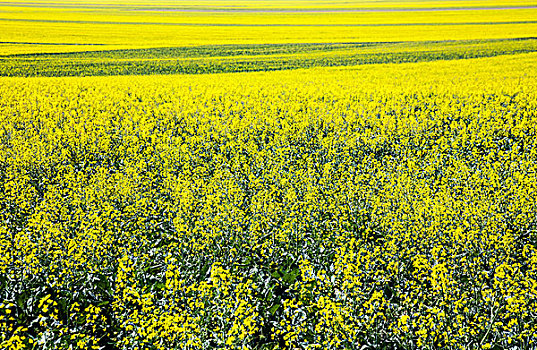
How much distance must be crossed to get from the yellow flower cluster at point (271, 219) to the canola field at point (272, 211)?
0.24ft

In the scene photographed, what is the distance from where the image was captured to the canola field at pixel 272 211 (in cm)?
567

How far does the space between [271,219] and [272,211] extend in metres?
0.19

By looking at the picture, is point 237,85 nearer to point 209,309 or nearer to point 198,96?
point 198,96

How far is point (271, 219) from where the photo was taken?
28.9 feet

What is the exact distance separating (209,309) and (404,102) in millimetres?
16372

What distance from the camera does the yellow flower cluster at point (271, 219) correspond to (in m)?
5.64

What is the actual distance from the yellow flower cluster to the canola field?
0.24 feet

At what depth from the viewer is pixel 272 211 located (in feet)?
28.9

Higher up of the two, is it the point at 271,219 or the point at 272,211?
the point at 272,211

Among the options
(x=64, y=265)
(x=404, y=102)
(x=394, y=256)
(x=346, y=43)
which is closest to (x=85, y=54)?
(x=346, y=43)

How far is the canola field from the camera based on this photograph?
5672mm

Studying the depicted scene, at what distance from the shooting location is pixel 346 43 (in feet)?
182

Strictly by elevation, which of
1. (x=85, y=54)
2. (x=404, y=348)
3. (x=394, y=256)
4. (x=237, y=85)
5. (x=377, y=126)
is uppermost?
(x=85, y=54)

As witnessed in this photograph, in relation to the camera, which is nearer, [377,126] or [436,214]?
[436,214]
